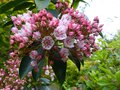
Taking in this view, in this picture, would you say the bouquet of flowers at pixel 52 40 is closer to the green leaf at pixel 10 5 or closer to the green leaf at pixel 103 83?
the green leaf at pixel 10 5

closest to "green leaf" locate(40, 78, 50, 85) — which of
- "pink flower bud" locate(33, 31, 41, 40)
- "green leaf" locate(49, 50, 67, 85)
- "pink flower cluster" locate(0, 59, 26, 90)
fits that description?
"pink flower cluster" locate(0, 59, 26, 90)

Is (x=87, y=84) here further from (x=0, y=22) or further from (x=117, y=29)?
(x=117, y=29)

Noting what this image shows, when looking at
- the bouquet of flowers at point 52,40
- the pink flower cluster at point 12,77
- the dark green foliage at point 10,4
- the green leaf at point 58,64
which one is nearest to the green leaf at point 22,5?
the dark green foliage at point 10,4

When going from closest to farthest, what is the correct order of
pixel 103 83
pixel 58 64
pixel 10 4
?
pixel 58 64 → pixel 10 4 → pixel 103 83

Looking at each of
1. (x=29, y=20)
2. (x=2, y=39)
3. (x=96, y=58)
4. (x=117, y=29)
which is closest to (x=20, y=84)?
(x=2, y=39)

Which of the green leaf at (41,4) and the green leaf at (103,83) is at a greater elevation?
the green leaf at (41,4)

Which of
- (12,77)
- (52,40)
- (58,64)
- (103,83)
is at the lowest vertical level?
(103,83)

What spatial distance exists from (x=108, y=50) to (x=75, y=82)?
32 cm

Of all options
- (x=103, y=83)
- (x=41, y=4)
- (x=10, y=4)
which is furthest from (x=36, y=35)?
(x=103, y=83)

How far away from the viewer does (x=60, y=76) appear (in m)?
1.28

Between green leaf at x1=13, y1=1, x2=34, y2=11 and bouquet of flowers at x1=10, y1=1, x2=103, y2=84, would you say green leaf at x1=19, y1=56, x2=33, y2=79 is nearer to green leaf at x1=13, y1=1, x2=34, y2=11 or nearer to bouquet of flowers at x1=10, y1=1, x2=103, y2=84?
bouquet of flowers at x1=10, y1=1, x2=103, y2=84

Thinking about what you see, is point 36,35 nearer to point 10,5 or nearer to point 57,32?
point 57,32

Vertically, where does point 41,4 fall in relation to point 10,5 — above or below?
above

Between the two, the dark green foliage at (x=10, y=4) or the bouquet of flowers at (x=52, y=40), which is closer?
the bouquet of flowers at (x=52, y=40)
